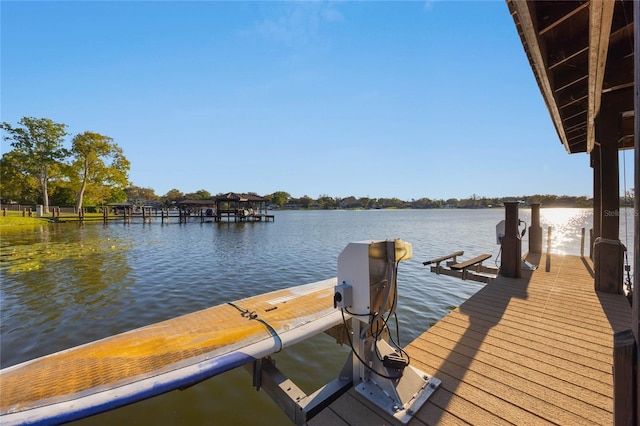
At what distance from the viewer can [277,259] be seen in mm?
12648

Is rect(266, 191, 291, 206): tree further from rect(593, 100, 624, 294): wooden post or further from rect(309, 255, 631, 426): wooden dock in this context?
rect(309, 255, 631, 426): wooden dock

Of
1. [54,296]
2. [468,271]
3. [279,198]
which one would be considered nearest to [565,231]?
[468,271]

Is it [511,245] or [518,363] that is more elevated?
[511,245]

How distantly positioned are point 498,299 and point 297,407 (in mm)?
4038

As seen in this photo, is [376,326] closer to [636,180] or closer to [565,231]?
[636,180]

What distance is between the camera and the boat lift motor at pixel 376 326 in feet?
7.00

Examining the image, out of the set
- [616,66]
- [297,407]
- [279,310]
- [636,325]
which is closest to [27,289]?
[279,310]

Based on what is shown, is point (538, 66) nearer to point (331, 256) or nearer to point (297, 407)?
point (297, 407)

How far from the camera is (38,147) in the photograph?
3659 centimetres

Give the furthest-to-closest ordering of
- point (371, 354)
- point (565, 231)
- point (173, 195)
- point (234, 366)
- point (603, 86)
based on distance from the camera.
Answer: point (173, 195) → point (565, 231) → point (603, 86) → point (234, 366) → point (371, 354)

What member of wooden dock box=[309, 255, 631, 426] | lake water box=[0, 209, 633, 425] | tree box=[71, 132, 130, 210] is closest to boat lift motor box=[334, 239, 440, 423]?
wooden dock box=[309, 255, 631, 426]

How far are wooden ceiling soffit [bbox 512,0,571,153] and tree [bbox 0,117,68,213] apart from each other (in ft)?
168

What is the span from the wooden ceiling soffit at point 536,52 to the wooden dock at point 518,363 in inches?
128

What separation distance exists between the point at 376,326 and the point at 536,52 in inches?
137
